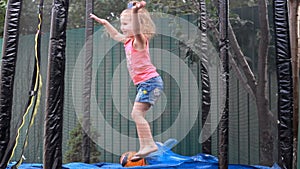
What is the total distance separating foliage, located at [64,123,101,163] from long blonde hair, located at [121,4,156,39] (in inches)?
37.9

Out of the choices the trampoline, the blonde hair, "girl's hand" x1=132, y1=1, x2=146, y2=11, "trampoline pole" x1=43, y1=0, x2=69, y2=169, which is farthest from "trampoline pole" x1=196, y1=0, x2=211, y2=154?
"trampoline pole" x1=43, y1=0, x2=69, y2=169

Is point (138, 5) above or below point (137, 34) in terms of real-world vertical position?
above

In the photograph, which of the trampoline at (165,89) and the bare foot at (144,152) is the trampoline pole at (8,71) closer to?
the trampoline at (165,89)

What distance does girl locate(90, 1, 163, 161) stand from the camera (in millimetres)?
3072

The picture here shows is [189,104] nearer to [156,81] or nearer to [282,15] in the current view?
[156,81]

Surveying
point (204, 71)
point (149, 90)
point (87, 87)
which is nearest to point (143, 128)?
point (149, 90)

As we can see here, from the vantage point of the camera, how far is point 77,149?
3.78m

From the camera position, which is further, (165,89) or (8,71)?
(165,89)

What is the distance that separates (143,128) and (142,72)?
0.35m

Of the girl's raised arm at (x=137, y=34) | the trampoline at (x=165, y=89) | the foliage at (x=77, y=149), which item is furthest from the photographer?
the foliage at (x=77, y=149)

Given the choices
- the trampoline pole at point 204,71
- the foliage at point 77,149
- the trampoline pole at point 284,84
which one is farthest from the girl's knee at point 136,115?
the trampoline pole at point 284,84

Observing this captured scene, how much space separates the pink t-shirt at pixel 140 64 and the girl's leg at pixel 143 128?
0.16 m

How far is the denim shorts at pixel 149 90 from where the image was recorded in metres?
3.06

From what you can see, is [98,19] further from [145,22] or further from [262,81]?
[262,81]
